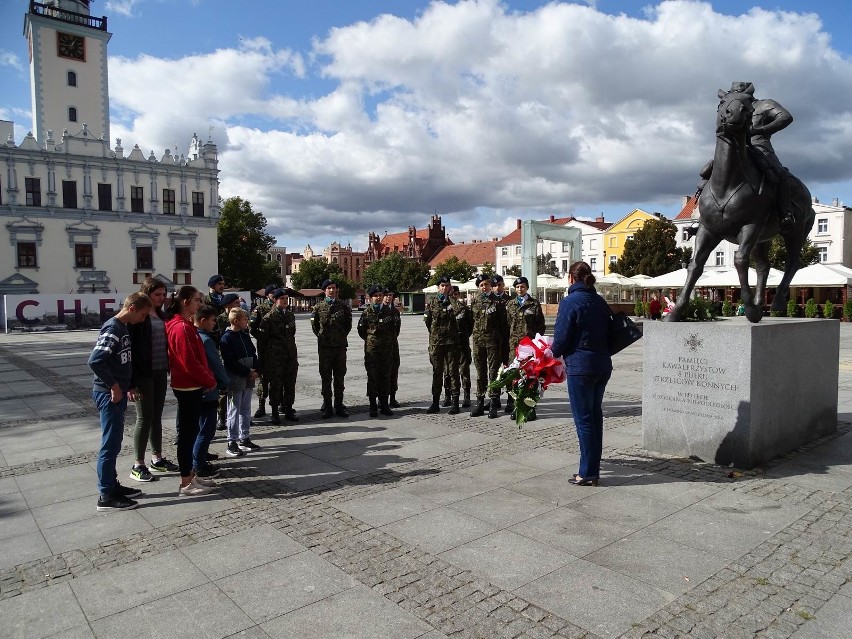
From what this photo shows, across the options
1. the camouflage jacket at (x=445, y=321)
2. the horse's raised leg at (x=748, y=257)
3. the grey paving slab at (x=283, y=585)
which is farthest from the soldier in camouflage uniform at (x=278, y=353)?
the horse's raised leg at (x=748, y=257)

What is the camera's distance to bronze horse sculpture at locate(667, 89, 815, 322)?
20.2ft

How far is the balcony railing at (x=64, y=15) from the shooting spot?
50.4 m

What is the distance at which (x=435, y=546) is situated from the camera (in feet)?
13.8

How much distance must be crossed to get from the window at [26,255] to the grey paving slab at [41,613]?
48.7 meters

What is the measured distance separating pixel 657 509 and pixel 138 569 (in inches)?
152

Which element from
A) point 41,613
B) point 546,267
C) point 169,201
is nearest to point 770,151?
point 41,613

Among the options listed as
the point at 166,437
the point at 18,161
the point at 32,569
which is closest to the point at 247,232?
the point at 18,161

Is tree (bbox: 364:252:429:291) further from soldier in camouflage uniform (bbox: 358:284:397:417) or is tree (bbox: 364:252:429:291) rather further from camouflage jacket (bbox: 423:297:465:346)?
camouflage jacket (bbox: 423:297:465:346)

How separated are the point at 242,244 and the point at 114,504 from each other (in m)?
58.4

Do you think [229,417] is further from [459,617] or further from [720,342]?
[720,342]

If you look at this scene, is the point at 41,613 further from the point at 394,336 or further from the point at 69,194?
the point at 69,194

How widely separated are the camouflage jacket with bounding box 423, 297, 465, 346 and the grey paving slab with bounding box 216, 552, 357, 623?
16.9 ft

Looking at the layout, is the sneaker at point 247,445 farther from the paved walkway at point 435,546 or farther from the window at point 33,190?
the window at point 33,190

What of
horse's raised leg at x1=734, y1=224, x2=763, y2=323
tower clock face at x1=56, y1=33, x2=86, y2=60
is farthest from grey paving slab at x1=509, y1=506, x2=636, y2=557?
tower clock face at x1=56, y1=33, x2=86, y2=60
